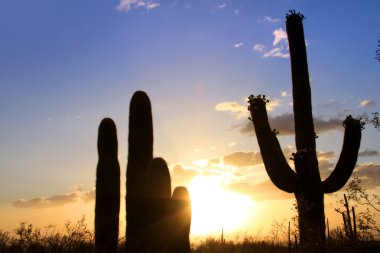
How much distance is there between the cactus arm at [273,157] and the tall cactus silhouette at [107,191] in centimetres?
472

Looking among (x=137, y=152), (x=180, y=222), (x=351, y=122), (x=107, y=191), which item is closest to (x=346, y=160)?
(x=351, y=122)

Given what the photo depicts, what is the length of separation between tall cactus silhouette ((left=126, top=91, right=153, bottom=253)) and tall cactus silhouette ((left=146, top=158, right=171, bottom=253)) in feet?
5.49

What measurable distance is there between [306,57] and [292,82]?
1.10 meters

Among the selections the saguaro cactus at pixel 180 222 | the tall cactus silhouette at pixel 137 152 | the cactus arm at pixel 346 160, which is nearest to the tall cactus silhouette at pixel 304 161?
the cactus arm at pixel 346 160

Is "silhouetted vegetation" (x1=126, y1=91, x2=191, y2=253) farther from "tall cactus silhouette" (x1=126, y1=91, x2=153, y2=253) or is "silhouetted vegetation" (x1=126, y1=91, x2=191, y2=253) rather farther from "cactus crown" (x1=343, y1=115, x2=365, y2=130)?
"cactus crown" (x1=343, y1=115, x2=365, y2=130)

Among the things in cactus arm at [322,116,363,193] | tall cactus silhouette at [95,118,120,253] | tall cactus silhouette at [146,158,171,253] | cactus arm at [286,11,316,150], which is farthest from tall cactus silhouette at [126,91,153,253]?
cactus arm at [322,116,363,193]

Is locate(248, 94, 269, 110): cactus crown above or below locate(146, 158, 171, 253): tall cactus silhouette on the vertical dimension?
above

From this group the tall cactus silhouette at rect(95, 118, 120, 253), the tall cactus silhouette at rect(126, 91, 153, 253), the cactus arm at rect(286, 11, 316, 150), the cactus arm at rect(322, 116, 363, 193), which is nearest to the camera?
the tall cactus silhouette at rect(126, 91, 153, 253)

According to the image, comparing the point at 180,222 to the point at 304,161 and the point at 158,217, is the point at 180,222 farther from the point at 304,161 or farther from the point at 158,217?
the point at 304,161

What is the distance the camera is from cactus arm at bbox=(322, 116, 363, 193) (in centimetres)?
1429

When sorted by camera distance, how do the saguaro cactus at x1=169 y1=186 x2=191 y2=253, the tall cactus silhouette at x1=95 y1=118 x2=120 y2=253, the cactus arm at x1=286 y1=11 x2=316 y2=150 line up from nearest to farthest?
the saguaro cactus at x1=169 y1=186 x2=191 y2=253 → the tall cactus silhouette at x1=95 y1=118 x2=120 y2=253 → the cactus arm at x1=286 y1=11 x2=316 y2=150

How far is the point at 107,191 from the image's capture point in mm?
13578

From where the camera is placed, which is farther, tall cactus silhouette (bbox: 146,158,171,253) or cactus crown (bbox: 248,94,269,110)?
cactus crown (bbox: 248,94,269,110)

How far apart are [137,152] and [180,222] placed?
3.68 metres
